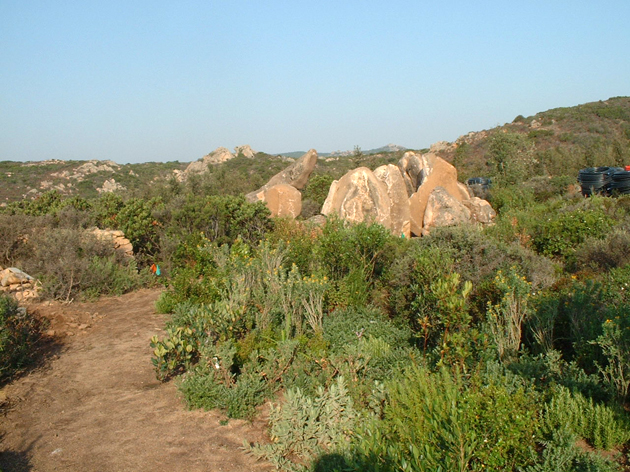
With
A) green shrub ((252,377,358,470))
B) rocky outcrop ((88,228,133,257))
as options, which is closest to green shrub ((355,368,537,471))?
green shrub ((252,377,358,470))

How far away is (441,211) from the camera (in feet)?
41.3

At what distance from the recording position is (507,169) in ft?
68.2

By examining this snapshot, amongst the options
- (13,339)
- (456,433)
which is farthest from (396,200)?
(456,433)

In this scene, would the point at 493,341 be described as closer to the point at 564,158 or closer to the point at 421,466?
the point at 421,466

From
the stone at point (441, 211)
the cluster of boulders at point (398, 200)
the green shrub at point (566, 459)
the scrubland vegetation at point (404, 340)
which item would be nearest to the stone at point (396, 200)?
the cluster of boulders at point (398, 200)

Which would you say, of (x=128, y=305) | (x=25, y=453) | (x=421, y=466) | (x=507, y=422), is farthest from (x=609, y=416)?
(x=128, y=305)

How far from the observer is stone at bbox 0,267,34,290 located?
8.37 metres

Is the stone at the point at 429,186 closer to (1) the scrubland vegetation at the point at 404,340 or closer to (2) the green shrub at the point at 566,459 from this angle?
(1) the scrubland vegetation at the point at 404,340

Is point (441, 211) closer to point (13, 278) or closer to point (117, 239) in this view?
point (117, 239)

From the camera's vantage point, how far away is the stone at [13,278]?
27.5ft

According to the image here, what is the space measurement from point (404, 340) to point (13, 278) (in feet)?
23.3

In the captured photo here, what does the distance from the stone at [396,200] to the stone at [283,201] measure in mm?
2508

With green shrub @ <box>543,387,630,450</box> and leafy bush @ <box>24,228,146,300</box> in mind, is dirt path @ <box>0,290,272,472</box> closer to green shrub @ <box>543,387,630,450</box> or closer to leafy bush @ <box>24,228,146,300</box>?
green shrub @ <box>543,387,630,450</box>

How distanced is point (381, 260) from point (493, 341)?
3.04 metres
